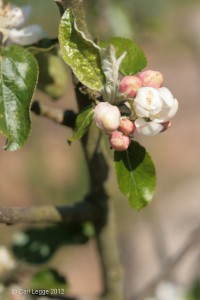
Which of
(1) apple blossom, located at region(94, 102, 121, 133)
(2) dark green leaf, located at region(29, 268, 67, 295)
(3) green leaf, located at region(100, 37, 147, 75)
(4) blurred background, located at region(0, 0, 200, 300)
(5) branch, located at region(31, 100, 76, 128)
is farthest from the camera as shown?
(4) blurred background, located at region(0, 0, 200, 300)

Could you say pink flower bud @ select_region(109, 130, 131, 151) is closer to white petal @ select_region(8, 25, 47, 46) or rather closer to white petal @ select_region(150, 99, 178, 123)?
white petal @ select_region(150, 99, 178, 123)

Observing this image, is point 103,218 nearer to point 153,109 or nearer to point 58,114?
point 58,114

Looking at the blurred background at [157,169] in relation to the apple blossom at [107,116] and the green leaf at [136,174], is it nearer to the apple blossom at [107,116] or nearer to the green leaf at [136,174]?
the green leaf at [136,174]

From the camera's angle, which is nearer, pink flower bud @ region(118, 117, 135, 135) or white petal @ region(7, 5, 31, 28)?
pink flower bud @ region(118, 117, 135, 135)

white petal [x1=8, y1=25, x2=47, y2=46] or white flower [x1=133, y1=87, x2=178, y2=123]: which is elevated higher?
white flower [x1=133, y1=87, x2=178, y2=123]

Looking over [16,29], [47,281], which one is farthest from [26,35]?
[47,281]

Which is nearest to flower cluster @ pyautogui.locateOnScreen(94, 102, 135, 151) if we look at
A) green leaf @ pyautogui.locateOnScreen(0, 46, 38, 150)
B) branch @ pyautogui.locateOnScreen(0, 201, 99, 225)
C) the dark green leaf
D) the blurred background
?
green leaf @ pyautogui.locateOnScreen(0, 46, 38, 150)
